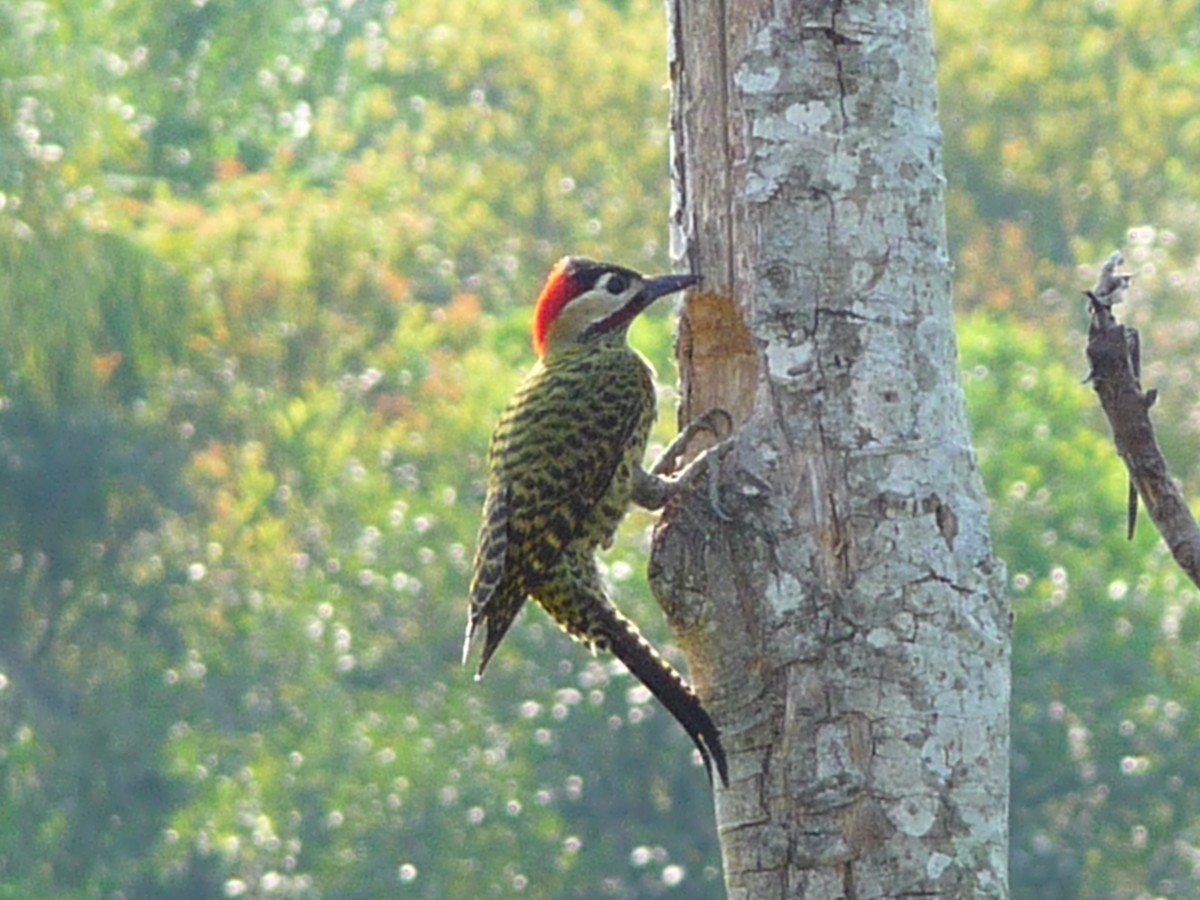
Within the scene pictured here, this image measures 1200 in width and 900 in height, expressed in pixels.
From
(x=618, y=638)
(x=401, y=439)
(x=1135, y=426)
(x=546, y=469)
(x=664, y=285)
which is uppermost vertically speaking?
(x=401, y=439)

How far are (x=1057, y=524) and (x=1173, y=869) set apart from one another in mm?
2614

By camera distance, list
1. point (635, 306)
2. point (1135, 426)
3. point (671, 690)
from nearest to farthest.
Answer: point (1135, 426)
point (671, 690)
point (635, 306)

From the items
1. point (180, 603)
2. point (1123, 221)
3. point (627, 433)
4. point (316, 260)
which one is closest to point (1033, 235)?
point (1123, 221)

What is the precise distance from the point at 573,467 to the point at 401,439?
18824 mm

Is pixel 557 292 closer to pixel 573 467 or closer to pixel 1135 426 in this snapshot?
pixel 573 467

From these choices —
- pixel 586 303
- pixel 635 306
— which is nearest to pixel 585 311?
pixel 586 303

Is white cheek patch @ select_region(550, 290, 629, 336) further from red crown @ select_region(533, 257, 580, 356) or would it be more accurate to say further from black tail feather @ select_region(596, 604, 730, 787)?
black tail feather @ select_region(596, 604, 730, 787)

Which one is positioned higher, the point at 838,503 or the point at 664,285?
the point at 664,285

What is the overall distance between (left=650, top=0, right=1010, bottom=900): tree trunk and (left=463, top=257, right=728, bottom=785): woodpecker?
1.26 ft

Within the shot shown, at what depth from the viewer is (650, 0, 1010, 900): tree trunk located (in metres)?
4.64

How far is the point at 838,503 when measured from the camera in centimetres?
482

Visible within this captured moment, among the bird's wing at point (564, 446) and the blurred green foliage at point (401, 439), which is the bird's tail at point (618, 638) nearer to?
the bird's wing at point (564, 446)

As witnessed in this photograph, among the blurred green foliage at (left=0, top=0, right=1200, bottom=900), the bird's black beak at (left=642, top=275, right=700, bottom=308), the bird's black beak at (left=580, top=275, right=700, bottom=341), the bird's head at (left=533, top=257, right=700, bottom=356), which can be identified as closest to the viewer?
the bird's black beak at (left=642, top=275, right=700, bottom=308)

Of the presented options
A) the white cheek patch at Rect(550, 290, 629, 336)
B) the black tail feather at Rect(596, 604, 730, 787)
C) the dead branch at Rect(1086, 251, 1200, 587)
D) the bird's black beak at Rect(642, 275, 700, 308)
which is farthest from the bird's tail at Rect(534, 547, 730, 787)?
the dead branch at Rect(1086, 251, 1200, 587)
